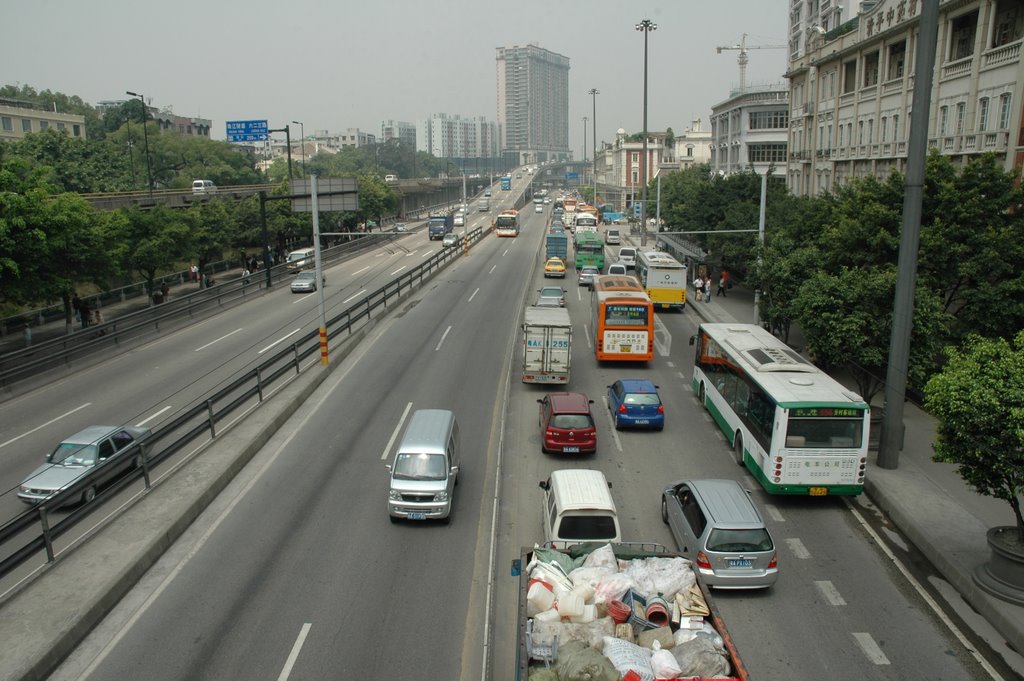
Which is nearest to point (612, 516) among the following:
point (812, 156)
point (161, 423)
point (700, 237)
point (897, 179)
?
point (161, 423)

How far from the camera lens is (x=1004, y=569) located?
13.8 m

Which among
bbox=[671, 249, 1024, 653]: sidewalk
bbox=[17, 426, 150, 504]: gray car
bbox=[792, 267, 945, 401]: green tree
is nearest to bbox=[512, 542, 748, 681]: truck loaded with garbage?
bbox=[671, 249, 1024, 653]: sidewalk

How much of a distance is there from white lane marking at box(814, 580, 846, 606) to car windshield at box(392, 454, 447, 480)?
26.9 feet

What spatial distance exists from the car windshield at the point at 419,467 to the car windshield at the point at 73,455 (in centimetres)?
785

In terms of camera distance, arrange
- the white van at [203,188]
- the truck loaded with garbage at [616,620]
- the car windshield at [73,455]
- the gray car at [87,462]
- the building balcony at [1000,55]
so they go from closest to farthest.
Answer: the truck loaded with garbage at [616,620] < the gray car at [87,462] < the car windshield at [73,455] < the building balcony at [1000,55] < the white van at [203,188]

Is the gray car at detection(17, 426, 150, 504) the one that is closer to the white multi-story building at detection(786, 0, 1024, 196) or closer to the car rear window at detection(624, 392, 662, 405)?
the car rear window at detection(624, 392, 662, 405)

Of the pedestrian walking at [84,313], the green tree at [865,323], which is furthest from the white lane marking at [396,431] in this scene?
the pedestrian walking at [84,313]

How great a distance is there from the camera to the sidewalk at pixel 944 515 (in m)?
13.6

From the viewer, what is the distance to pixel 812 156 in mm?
54125

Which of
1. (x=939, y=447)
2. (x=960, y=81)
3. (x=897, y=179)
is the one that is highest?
(x=960, y=81)

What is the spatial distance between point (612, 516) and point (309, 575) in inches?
241

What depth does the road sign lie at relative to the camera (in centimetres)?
5334

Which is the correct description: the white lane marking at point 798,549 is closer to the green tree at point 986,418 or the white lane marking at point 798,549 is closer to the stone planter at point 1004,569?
the stone planter at point 1004,569

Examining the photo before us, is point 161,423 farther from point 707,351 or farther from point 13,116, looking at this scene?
point 13,116
